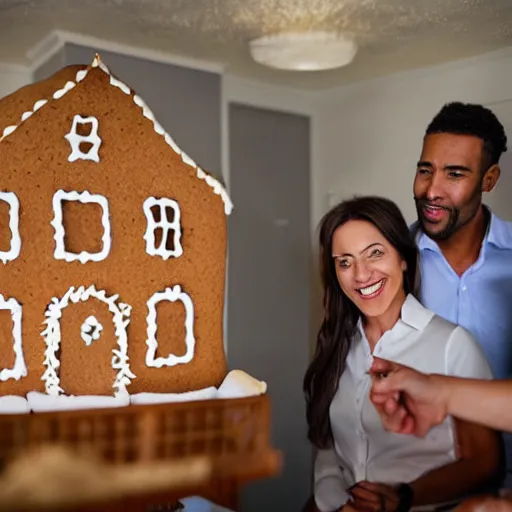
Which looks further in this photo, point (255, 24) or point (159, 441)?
point (255, 24)

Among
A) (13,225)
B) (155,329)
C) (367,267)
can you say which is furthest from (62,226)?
(367,267)

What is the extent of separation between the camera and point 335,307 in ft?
3.06

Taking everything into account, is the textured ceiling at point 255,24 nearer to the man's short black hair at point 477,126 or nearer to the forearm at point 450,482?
the man's short black hair at point 477,126

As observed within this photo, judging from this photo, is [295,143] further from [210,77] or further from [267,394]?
[267,394]

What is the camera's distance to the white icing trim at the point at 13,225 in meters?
0.79

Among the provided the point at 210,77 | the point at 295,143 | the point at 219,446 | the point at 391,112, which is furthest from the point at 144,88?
the point at 219,446

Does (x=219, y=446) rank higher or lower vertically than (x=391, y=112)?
lower

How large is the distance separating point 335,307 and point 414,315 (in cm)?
10

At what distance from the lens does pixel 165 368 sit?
861 mm

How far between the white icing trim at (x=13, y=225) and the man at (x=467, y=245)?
19.2 inches

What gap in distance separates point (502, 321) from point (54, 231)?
22.4 inches

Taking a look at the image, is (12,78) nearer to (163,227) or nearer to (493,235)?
(163,227)

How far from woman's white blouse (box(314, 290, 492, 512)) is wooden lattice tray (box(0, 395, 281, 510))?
0.11 m

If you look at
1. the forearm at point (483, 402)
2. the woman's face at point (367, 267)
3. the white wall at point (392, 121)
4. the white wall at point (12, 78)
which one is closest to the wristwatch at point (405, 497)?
the forearm at point (483, 402)
